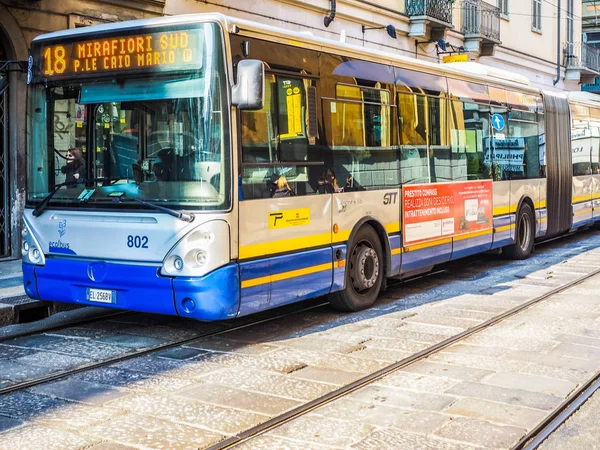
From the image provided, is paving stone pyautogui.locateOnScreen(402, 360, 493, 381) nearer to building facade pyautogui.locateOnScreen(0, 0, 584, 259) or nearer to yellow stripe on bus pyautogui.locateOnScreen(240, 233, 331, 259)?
yellow stripe on bus pyautogui.locateOnScreen(240, 233, 331, 259)

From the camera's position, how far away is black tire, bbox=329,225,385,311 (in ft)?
30.6

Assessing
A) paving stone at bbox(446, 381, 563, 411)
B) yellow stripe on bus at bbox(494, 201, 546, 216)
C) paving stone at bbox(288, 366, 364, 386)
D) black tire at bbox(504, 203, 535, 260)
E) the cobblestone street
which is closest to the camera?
the cobblestone street

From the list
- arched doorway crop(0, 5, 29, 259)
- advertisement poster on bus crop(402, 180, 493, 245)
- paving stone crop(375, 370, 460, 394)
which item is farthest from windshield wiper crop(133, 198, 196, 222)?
arched doorway crop(0, 5, 29, 259)

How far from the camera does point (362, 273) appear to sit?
9.49 m

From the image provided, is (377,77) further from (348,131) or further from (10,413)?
(10,413)

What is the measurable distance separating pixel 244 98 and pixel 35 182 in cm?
224

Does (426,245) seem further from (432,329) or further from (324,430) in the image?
(324,430)

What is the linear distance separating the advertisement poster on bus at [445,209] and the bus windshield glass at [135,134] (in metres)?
3.47

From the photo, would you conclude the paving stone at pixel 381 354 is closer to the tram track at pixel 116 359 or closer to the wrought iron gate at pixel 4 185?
the tram track at pixel 116 359

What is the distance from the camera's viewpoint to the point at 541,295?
1056 cm

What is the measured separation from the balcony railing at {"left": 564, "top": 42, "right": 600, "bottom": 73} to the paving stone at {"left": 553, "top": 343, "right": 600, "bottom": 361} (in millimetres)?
28794

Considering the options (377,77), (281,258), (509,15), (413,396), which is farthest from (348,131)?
(509,15)

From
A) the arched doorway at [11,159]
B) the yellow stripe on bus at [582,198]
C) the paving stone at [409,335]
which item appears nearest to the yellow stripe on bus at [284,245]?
the paving stone at [409,335]

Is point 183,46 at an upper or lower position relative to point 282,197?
upper
